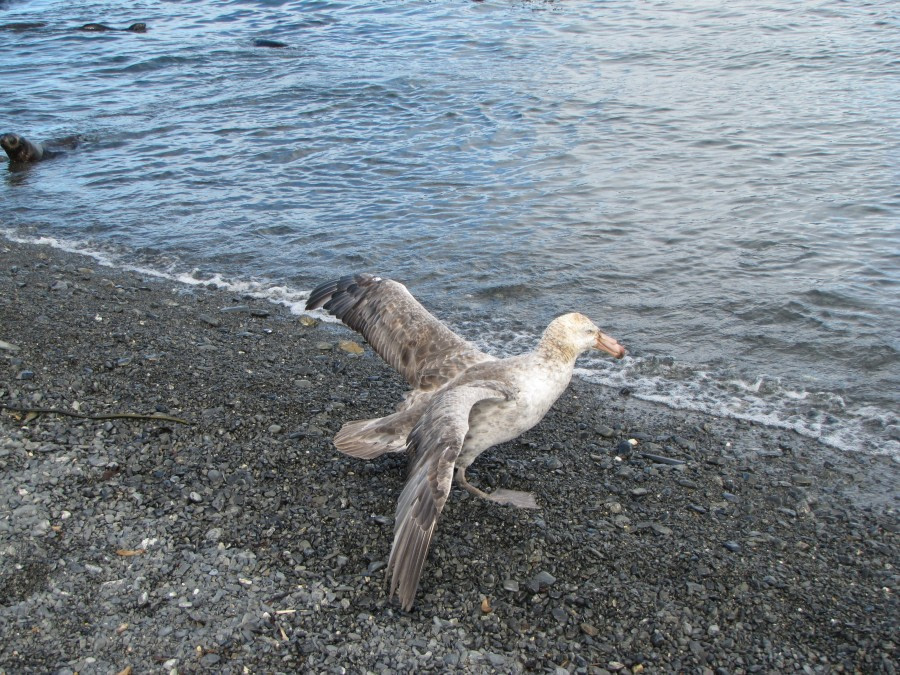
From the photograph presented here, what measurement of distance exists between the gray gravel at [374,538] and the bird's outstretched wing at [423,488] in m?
0.28

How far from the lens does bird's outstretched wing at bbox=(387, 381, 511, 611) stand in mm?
4828

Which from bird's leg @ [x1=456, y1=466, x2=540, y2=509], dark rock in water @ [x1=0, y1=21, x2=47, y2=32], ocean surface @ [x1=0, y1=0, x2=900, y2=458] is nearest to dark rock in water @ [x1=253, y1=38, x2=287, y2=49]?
ocean surface @ [x1=0, y1=0, x2=900, y2=458]

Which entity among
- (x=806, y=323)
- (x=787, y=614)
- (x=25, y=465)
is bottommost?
(x=806, y=323)

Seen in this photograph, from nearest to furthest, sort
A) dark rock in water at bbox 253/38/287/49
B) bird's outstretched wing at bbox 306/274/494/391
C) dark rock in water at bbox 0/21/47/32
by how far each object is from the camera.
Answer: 1. bird's outstretched wing at bbox 306/274/494/391
2. dark rock in water at bbox 253/38/287/49
3. dark rock in water at bbox 0/21/47/32

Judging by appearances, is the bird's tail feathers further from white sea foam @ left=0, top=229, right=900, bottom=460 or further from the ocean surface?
the ocean surface

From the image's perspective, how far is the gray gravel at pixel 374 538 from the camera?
4.66 metres

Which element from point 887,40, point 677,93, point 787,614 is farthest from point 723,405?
point 887,40

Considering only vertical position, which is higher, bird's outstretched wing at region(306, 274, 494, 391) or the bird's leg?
bird's outstretched wing at region(306, 274, 494, 391)

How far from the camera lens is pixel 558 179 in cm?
1402

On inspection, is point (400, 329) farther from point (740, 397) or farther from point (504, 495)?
point (740, 397)

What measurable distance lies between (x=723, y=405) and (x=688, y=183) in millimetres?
6497

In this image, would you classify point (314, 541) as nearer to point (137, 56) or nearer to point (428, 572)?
point (428, 572)

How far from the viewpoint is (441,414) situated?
220 inches

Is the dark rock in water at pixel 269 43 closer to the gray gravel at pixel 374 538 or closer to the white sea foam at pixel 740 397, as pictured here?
the white sea foam at pixel 740 397
